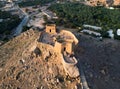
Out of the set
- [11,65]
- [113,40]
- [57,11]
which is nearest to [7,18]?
[57,11]

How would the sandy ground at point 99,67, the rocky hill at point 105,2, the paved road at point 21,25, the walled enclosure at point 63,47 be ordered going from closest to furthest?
the sandy ground at point 99,67, the walled enclosure at point 63,47, the paved road at point 21,25, the rocky hill at point 105,2

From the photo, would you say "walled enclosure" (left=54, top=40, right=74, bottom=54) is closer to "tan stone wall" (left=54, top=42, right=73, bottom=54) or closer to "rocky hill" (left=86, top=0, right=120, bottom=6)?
"tan stone wall" (left=54, top=42, right=73, bottom=54)

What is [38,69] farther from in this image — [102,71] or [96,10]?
[96,10]

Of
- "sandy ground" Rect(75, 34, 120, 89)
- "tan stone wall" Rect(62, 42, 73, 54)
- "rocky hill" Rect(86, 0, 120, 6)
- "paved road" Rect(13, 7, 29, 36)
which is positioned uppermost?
"tan stone wall" Rect(62, 42, 73, 54)

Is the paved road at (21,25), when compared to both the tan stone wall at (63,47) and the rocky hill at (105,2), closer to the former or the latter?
the rocky hill at (105,2)

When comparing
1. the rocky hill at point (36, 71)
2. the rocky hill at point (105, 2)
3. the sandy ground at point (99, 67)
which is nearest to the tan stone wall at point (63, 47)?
the rocky hill at point (36, 71)

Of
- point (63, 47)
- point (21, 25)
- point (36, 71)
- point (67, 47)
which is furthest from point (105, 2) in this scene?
point (36, 71)

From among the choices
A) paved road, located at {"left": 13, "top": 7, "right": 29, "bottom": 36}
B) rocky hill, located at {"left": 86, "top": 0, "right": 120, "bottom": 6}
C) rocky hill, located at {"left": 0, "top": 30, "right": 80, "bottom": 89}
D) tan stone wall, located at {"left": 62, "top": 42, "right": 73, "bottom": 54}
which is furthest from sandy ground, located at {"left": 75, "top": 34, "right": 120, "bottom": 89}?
rocky hill, located at {"left": 86, "top": 0, "right": 120, "bottom": 6}

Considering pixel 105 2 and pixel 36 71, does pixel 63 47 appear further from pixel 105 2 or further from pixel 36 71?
pixel 105 2

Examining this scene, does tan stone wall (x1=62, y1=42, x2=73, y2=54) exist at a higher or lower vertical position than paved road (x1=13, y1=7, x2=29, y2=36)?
higher
